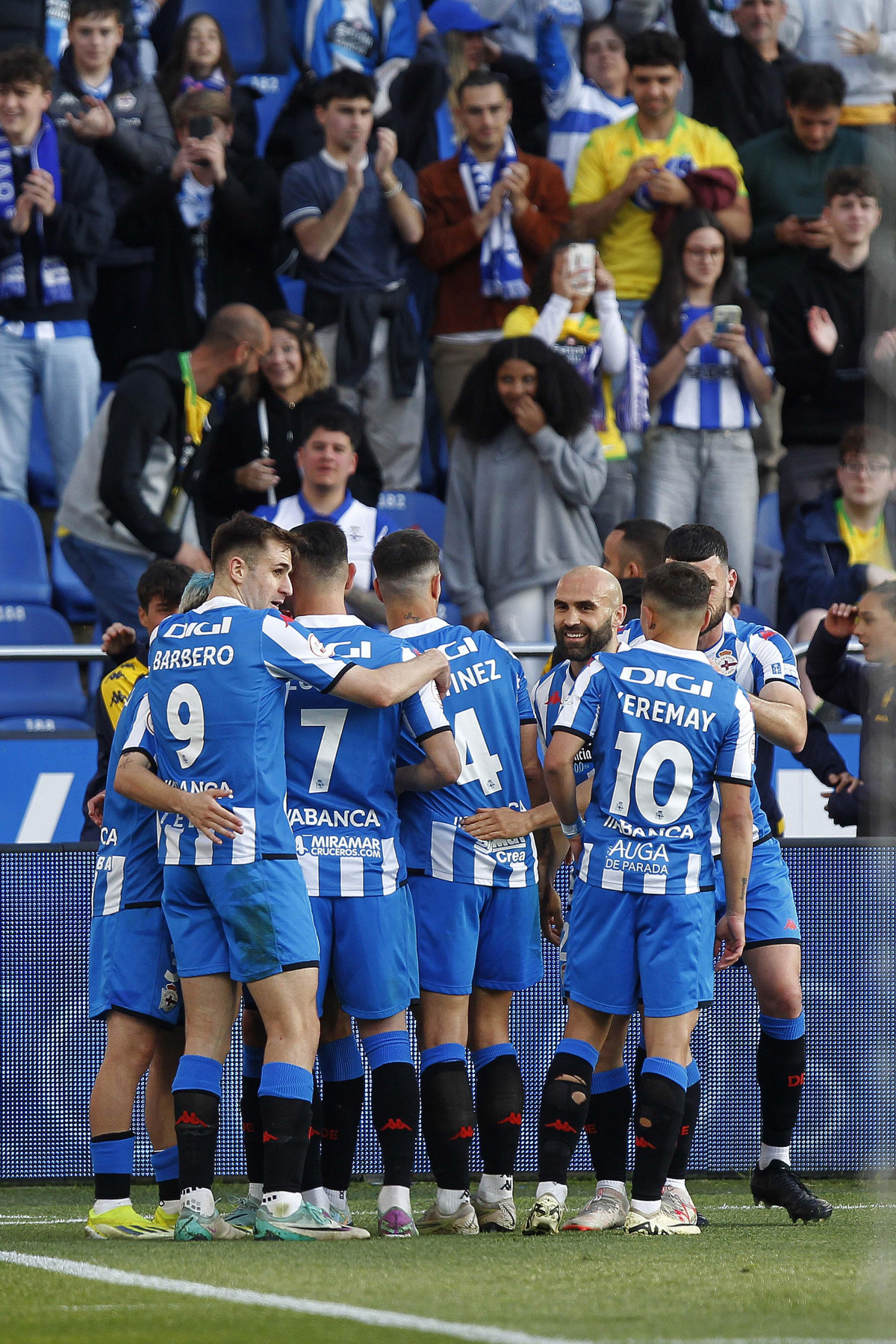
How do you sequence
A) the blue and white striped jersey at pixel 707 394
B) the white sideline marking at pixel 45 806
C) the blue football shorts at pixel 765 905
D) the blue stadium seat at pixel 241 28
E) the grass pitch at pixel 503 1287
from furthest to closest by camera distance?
the blue stadium seat at pixel 241 28 → the blue and white striped jersey at pixel 707 394 → the white sideline marking at pixel 45 806 → the blue football shorts at pixel 765 905 → the grass pitch at pixel 503 1287

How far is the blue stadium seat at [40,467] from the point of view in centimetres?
993

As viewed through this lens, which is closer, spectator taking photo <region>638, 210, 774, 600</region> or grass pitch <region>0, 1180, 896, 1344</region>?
grass pitch <region>0, 1180, 896, 1344</region>

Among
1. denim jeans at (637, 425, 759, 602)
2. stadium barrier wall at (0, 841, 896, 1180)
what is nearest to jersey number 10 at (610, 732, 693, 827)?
stadium barrier wall at (0, 841, 896, 1180)

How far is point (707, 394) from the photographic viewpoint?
965cm

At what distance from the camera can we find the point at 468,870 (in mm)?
5355

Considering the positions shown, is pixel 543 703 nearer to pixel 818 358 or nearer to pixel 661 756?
pixel 661 756

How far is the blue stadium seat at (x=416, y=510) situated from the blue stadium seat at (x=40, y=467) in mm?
1864

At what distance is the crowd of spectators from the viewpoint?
8.83 metres

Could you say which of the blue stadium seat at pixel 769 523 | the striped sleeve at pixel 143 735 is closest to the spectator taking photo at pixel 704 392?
the blue stadium seat at pixel 769 523

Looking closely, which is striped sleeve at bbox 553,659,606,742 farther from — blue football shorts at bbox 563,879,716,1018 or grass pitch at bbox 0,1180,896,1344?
grass pitch at bbox 0,1180,896,1344

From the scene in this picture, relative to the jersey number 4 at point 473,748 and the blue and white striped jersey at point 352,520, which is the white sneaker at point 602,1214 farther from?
the blue and white striped jersey at point 352,520

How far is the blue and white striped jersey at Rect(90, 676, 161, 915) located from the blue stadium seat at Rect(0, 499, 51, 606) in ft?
14.0

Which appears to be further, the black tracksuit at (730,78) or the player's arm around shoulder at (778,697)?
the black tracksuit at (730,78)

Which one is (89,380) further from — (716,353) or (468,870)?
(468,870)
